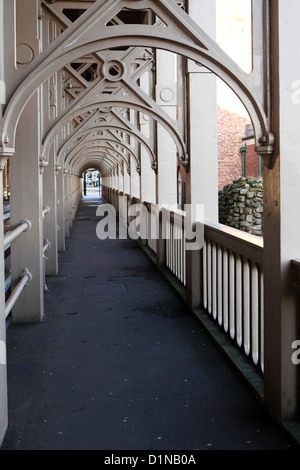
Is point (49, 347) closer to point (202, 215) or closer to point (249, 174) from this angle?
point (202, 215)

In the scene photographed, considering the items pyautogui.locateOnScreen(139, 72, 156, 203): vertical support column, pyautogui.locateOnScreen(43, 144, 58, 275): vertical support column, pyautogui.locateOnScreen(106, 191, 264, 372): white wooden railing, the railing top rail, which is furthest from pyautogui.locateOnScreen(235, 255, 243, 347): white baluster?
pyautogui.locateOnScreen(139, 72, 156, 203): vertical support column

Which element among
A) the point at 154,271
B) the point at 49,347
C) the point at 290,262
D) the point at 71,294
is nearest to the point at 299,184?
the point at 290,262

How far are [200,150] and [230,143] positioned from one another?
19.4 meters

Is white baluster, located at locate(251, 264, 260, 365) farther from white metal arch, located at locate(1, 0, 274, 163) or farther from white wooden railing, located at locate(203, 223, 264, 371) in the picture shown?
white metal arch, located at locate(1, 0, 274, 163)

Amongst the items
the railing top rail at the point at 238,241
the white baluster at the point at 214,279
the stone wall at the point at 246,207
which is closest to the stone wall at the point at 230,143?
the stone wall at the point at 246,207

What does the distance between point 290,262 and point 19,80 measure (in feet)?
6.75

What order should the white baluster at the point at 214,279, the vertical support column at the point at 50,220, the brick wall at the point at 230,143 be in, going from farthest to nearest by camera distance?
the brick wall at the point at 230,143 < the vertical support column at the point at 50,220 < the white baluster at the point at 214,279

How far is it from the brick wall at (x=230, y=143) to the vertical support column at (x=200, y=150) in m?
18.8

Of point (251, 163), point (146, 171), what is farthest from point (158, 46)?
point (251, 163)

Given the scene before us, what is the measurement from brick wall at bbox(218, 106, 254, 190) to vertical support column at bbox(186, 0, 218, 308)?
61.8 ft

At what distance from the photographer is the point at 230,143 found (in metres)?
24.6

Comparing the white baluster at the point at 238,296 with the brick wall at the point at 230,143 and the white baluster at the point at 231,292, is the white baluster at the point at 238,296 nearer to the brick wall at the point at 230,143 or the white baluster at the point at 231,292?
the white baluster at the point at 231,292

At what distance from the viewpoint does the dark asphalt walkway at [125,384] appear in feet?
9.48

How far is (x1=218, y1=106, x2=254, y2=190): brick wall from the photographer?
24391mm
